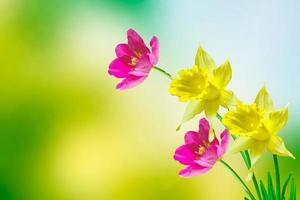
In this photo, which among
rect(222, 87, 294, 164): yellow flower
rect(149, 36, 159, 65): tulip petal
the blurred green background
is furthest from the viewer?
→ the blurred green background

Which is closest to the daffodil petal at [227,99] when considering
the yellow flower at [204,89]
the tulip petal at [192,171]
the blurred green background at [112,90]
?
the yellow flower at [204,89]

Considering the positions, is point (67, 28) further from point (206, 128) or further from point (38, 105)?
point (206, 128)

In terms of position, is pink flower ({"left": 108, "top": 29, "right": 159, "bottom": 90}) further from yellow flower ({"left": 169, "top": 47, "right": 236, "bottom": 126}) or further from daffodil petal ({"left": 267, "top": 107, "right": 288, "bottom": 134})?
daffodil petal ({"left": 267, "top": 107, "right": 288, "bottom": 134})

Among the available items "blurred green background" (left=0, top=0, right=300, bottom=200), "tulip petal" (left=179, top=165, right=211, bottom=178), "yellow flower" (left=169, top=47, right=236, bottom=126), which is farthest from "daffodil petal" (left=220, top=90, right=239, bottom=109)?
"blurred green background" (left=0, top=0, right=300, bottom=200)

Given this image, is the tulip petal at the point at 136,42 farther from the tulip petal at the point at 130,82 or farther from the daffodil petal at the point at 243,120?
the daffodil petal at the point at 243,120

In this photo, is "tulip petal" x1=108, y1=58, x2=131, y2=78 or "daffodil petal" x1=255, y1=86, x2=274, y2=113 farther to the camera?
"tulip petal" x1=108, y1=58, x2=131, y2=78

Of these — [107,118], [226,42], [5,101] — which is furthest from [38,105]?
[226,42]
